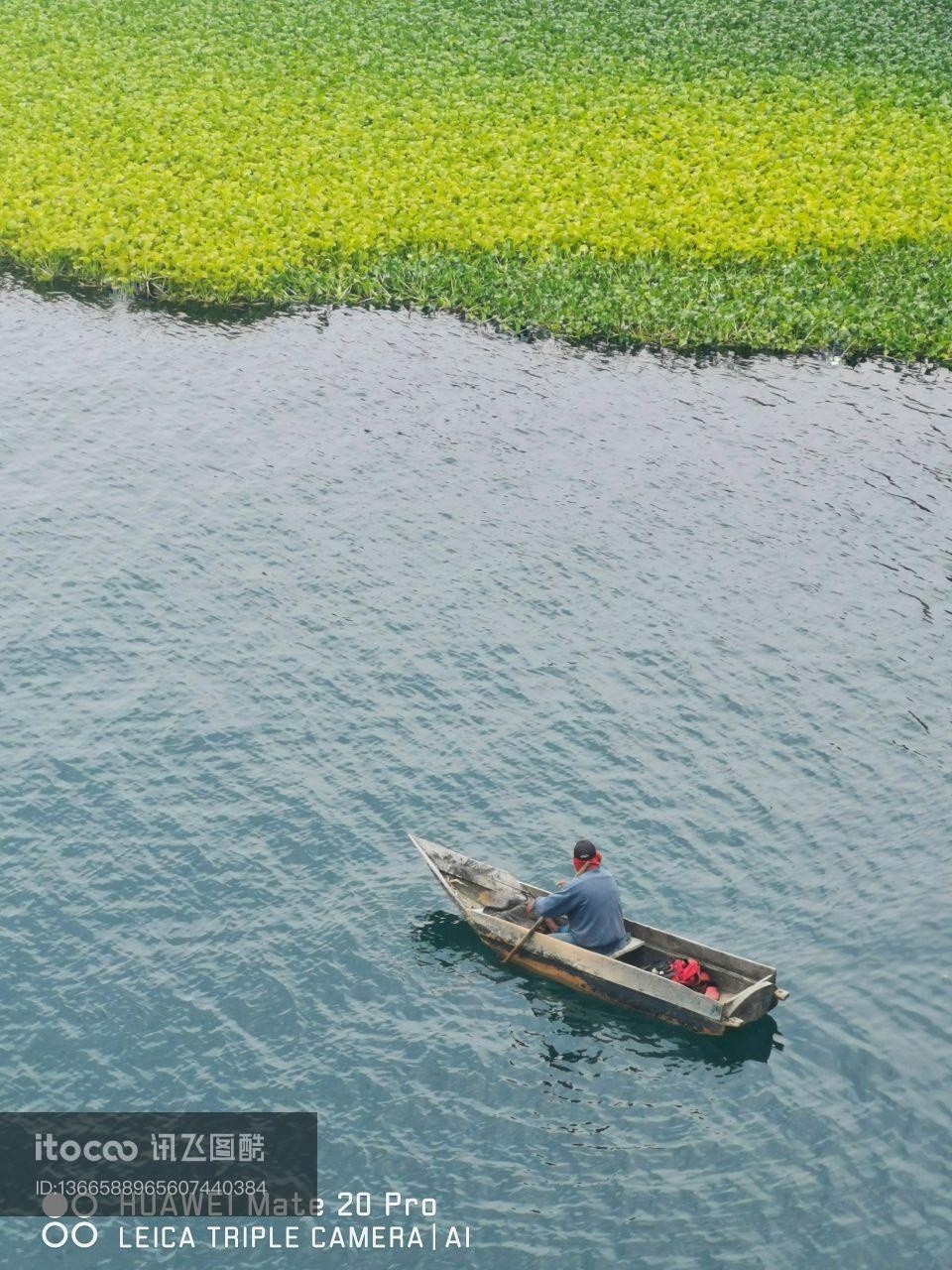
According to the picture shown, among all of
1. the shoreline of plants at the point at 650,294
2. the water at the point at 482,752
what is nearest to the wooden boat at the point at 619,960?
the water at the point at 482,752

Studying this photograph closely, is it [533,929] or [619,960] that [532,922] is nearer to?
[533,929]

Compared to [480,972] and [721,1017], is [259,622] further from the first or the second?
[721,1017]

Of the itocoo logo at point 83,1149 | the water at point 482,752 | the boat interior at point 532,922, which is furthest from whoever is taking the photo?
the boat interior at point 532,922

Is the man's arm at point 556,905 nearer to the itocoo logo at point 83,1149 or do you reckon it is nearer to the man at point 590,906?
the man at point 590,906

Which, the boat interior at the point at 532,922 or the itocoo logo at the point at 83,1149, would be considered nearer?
the itocoo logo at the point at 83,1149

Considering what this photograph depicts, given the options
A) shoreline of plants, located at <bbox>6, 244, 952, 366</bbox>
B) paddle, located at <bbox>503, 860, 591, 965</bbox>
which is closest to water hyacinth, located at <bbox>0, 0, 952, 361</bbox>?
shoreline of plants, located at <bbox>6, 244, 952, 366</bbox>

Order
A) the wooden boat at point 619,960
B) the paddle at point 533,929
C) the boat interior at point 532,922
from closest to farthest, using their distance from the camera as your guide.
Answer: the wooden boat at point 619,960 → the boat interior at point 532,922 → the paddle at point 533,929
